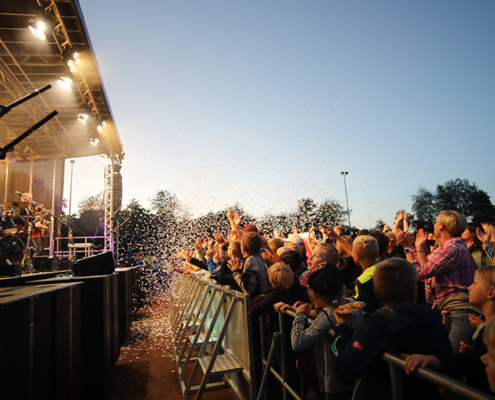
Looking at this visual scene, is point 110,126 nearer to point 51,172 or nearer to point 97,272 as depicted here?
point 51,172

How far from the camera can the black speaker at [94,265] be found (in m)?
5.13

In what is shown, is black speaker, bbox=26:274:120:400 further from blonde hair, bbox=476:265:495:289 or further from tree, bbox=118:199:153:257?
tree, bbox=118:199:153:257

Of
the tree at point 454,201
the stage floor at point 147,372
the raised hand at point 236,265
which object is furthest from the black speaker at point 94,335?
the tree at point 454,201

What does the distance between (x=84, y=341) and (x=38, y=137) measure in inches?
619

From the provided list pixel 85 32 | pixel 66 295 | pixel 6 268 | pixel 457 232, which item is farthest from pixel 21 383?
pixel 85 32

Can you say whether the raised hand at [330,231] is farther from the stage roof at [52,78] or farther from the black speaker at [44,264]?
the black speaker at [44,264]

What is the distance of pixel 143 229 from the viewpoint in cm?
4319

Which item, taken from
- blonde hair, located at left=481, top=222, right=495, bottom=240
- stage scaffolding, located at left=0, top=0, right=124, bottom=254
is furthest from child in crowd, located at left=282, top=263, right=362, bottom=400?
stage scaffolding, located at left=0, top=0, right=124, bottom=254

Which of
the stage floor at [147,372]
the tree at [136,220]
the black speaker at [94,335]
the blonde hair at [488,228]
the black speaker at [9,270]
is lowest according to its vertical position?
the stage floor at [147,372]

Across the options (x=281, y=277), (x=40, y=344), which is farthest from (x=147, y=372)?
(x=40, y=344)

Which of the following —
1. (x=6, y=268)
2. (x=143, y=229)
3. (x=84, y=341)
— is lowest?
(x=84, y=341)

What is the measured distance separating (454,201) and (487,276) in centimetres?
9061

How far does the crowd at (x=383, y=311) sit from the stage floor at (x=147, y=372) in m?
1.84

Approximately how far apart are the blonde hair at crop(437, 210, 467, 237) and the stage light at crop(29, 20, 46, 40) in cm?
983
